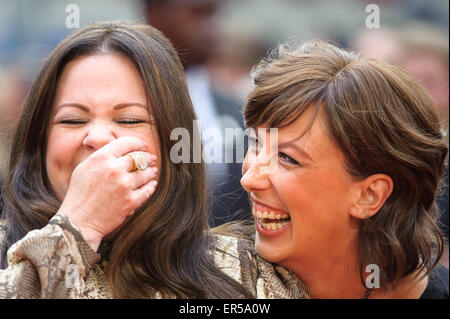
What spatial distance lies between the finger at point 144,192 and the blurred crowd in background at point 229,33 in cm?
132

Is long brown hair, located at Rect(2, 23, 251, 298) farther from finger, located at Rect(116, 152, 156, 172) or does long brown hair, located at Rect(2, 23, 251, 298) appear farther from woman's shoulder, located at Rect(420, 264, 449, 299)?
woman's shoulder, located at Rect(420, 264, 449, 299)

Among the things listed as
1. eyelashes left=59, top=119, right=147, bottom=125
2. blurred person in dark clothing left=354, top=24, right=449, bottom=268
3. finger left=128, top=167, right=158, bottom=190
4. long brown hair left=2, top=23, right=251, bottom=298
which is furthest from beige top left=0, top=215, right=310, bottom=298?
blurred person in dark clothing left=354, top=24, right=449, bottom=268

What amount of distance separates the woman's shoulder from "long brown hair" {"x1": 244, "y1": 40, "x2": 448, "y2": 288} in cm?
21

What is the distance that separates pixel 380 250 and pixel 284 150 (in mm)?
466

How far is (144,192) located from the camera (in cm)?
181

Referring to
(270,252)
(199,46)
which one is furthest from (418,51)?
(270,252)

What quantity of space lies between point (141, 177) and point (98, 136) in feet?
0.61

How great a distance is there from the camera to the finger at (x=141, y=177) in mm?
1777

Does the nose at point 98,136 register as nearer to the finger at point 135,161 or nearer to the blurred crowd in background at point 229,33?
the finger at point 135,161

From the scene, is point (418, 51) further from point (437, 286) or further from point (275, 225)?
point (275, 225)

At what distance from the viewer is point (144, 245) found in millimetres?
1908

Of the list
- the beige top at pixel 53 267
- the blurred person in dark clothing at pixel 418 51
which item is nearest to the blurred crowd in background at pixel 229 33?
the blurred person in dark clothing at pixel 418 51
